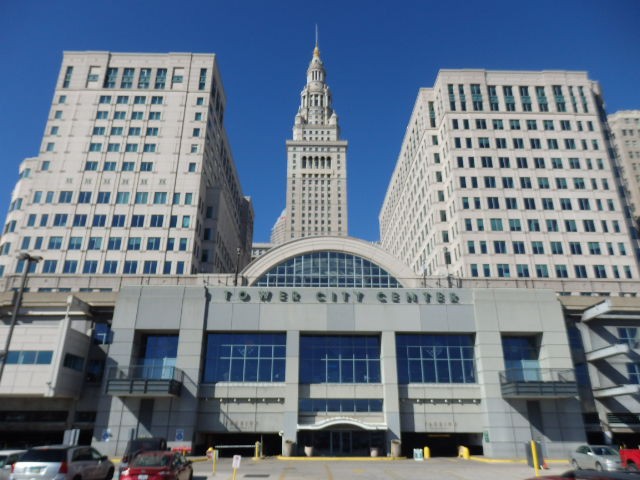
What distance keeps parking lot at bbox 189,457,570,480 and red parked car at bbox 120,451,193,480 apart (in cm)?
467

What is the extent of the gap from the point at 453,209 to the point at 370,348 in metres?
40.4

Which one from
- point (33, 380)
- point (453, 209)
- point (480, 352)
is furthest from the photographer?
point (453, 209)

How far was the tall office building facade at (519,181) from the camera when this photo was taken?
223 ft

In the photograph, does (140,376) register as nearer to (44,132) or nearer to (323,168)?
(44,132)

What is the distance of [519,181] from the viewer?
73000mm

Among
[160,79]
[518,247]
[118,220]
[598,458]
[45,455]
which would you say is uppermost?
[160,79]

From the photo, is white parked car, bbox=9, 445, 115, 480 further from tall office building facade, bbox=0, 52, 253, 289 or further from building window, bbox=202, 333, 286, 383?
tall office building facade, bbox=0, 52, 253, 289

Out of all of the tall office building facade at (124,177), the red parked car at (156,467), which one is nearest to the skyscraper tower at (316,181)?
the tall office building facade at (124,177)

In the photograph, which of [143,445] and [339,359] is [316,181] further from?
[143,445]

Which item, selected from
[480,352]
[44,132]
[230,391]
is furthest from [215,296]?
[44,132]

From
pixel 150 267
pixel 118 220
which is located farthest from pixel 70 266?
pixel 150 267

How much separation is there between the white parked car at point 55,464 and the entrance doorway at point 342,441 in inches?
810

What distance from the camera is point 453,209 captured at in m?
73.6

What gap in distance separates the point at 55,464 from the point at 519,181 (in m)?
72.8
